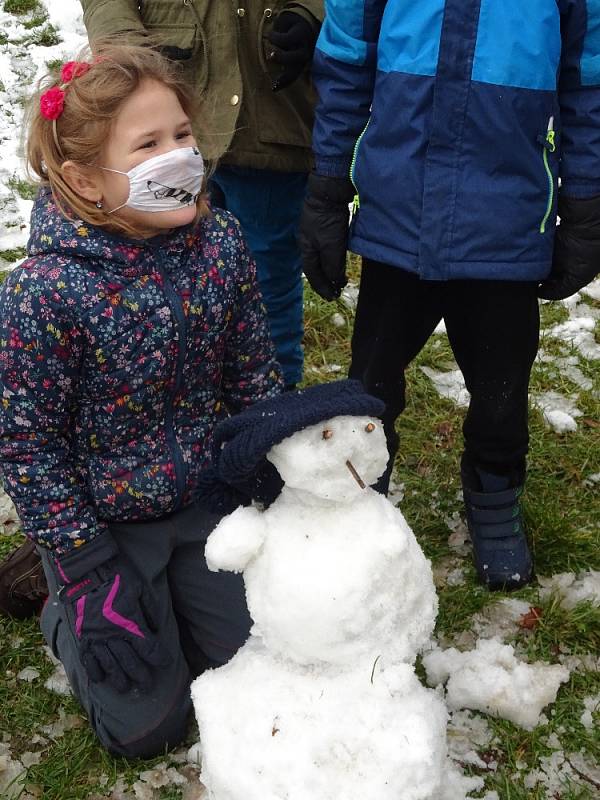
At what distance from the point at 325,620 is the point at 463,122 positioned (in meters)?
1.07

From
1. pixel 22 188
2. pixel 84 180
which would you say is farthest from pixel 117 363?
pixel 22 188

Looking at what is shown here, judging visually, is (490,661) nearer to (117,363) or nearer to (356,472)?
(356,472)

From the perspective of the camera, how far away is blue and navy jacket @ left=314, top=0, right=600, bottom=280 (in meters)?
1.77

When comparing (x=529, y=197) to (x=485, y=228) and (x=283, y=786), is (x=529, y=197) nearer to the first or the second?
(x=485, y=228)

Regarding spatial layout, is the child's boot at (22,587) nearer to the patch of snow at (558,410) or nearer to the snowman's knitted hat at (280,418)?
the snowman's knitted hat at (280,418)

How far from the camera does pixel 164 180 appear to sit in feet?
6.18

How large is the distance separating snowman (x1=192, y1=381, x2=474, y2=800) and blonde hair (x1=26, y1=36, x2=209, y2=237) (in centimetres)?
69

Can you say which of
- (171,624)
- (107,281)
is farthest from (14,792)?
(107,281)

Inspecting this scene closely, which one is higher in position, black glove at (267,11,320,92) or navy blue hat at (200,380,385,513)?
black glove at (267,11,320,92)

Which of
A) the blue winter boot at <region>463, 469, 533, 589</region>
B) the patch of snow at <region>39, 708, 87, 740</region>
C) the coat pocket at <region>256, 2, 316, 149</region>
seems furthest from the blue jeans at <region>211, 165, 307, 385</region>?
the patch of snow at <region>39, 708, 87, 740</region>

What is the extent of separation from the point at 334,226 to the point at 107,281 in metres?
0.57

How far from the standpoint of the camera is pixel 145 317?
1.91 meters

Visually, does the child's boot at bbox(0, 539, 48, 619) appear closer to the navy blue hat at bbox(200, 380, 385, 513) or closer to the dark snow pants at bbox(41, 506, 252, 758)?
the dark snow pants at bbox(41, 506, 252, 758)

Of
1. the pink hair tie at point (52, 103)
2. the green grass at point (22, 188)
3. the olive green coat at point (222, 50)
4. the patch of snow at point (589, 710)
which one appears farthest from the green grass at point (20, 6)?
the patch of snow at point (589, 710)
